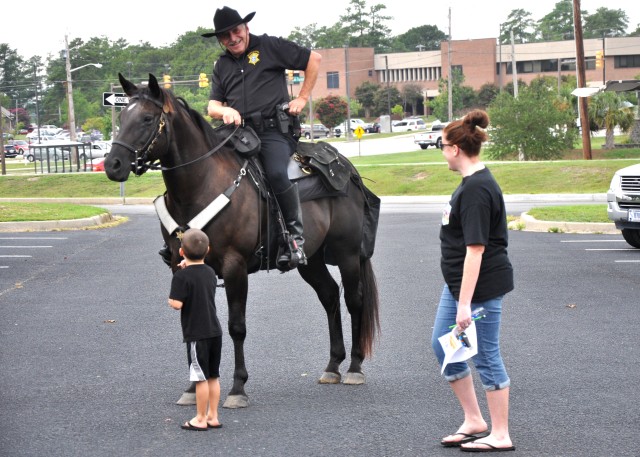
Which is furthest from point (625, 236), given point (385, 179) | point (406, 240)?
point (385, 179)

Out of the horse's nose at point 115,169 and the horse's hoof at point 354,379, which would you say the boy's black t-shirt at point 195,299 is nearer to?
the horse's nose at point 115,169

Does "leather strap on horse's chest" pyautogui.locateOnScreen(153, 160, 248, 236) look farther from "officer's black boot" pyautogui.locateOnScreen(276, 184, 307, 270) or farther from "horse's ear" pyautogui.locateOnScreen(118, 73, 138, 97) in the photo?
"horse's ear" pyautogui.locateOnScreen(118, 73, 138, 97)

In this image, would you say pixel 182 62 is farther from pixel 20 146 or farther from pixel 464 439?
pixel 464 439

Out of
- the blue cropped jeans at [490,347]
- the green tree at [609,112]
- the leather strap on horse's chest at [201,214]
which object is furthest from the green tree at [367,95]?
the blue cropped jeans at [490,347]

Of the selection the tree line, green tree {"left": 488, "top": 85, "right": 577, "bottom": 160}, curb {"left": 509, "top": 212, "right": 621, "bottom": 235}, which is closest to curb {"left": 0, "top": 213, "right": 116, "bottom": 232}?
curb {"left": 509, "top": 212, "right": 621, "bottom": 235}

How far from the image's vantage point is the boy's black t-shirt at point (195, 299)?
6.86m

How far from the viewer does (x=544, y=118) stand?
43.0 meters

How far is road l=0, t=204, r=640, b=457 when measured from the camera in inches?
258

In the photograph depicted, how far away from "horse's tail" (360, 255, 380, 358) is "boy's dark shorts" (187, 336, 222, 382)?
74.7 inches

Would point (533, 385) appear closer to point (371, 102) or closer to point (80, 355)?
point (80, 355)

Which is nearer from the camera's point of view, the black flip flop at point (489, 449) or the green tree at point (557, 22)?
the black flip flop at point (489, 449)

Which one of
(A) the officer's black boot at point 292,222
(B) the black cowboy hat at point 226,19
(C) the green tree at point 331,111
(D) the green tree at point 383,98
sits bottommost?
(A) the officer's black boot at point 292,222

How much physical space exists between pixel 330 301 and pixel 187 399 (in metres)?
1.80

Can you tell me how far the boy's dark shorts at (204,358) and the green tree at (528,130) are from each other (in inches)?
1476
